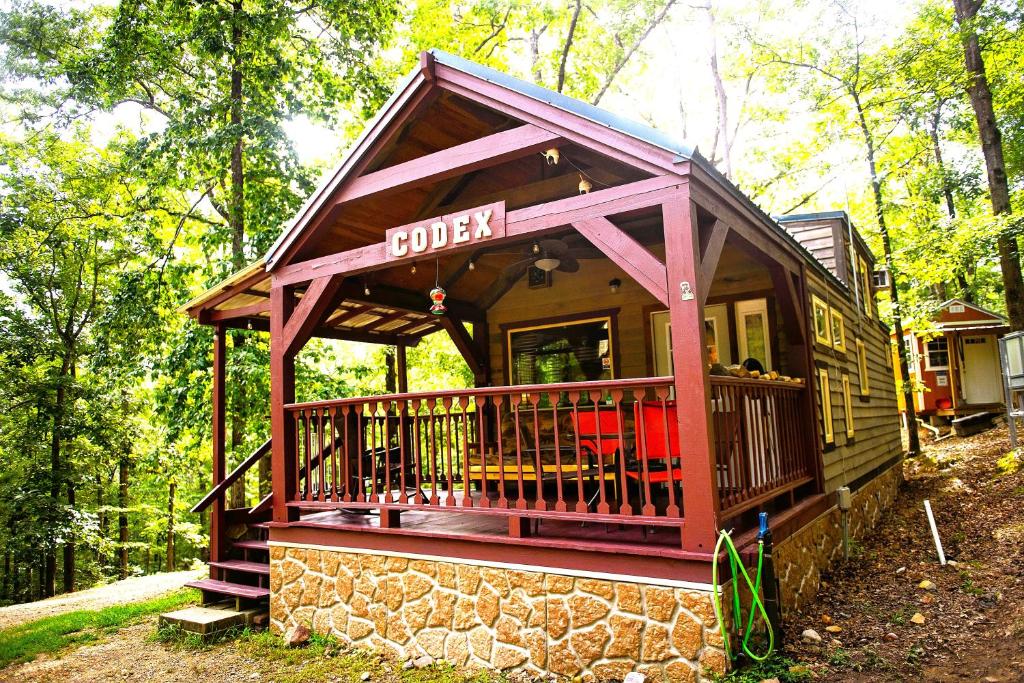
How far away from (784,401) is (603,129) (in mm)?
3282

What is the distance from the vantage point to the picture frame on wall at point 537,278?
27.8ft

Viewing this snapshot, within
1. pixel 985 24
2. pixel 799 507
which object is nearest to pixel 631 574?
pixel 799 507

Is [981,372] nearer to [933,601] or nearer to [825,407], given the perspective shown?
[825,407]

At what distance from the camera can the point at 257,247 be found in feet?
39.6

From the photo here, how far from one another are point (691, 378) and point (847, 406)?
6.00 m

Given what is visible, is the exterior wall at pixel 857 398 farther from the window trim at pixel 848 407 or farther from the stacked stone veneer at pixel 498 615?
the stacked stone veneer at pixel 498 615

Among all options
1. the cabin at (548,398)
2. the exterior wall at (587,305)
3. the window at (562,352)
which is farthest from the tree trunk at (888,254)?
the window at (562,352)

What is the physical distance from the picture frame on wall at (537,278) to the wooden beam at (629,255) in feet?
11.5

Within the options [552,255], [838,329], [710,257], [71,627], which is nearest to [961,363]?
[838,329]

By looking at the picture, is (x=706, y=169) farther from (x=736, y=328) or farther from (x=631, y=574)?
(x=736, y=328)

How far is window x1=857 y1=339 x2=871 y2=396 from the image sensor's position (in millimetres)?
10337

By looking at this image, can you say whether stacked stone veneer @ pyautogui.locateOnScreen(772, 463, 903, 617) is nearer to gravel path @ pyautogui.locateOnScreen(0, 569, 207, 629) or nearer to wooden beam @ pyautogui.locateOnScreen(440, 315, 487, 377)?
wooden beam @ pyautogui.locateOnScreen(440, 315, 487, 377)

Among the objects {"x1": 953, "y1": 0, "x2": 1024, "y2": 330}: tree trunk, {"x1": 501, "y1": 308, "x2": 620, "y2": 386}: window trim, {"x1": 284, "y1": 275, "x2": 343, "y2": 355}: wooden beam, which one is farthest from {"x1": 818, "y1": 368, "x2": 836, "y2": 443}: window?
{"x1": 953, "y1": 0, "x2": 1024, "y2": 330}: tree trunk

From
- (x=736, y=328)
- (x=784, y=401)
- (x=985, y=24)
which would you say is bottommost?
(x=784, y=401)
